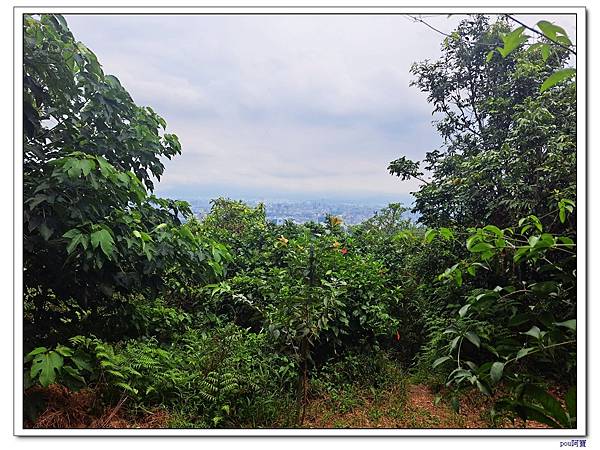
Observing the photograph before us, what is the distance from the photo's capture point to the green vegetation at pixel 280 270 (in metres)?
1.82

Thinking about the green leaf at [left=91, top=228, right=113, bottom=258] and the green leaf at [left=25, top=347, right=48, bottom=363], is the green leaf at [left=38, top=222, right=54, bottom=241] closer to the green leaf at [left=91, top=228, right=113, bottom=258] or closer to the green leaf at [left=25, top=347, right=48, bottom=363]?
the green leaf at [left=91, top=228, right=113, bottom=258]

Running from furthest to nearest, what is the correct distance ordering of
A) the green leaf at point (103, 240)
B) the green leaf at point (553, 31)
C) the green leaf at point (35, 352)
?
1. the green leaf at point (35, 352)
2. the green leaf at point (103, 240)
3. the green leaf at point (553, 31)

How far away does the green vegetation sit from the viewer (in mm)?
1820

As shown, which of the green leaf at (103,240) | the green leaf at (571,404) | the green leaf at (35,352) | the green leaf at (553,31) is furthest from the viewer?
the green leaf at (35,352)

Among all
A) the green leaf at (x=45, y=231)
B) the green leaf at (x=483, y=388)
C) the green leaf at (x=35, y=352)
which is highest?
the green leaf at (x=45, y=231)

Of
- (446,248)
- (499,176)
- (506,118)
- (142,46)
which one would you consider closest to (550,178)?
(499,176)

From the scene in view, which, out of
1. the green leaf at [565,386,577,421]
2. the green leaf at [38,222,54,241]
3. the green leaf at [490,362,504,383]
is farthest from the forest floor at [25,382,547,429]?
the green leaf at [490,362,504,383]

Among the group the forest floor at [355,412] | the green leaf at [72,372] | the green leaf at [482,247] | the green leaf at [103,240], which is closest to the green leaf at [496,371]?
the green leaf at [482,247]

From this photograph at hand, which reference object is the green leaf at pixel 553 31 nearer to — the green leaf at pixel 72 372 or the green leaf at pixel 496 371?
the green leaf at pixel 496 371

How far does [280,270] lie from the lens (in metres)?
2.05

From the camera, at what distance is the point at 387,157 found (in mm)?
2049
